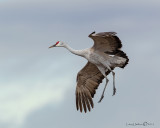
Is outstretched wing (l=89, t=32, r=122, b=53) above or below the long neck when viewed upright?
above

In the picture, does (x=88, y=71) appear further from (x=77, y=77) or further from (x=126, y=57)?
(x=126, y=57)

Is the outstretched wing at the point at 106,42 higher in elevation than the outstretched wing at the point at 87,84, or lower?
higher

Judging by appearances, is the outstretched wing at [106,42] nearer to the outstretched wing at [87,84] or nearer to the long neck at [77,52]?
the long neck at [77,52]

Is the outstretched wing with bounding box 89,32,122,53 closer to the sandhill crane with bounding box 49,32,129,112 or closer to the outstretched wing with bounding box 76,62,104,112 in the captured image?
the sandhill crane with bounding box 49,32,129,112

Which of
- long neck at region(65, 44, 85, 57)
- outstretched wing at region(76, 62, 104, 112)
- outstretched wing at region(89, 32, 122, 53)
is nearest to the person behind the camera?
outstretched wing at region(89, 32, 122, 53)

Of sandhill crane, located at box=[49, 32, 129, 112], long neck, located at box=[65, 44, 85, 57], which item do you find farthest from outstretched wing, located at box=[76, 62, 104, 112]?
long neck, located at box=[65, 44, 85, 57]

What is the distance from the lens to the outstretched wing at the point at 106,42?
19894 millimetres

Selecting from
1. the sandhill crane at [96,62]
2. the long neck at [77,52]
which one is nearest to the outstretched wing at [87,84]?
the sandhill crane at [96,62]

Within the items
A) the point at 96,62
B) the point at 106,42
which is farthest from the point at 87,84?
the point at 106,42

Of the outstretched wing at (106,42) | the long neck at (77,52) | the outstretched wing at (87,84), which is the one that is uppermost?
the outstretched wing at (106,42)

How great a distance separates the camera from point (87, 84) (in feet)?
76.5

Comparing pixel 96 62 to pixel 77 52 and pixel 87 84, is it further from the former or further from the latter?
pixel 87 84

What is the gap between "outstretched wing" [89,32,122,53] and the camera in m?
19.9

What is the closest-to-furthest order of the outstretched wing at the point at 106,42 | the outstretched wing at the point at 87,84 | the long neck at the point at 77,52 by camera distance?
the outstretched wing at the point at 106,42 → the long neck at the point at 77,52 → the outstretched wing at the point at 87,84
